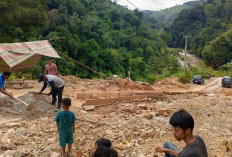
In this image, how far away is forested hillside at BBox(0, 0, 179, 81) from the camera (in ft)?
69.6

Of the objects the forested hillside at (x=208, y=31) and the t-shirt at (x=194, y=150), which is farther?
the forested hillside at (x=208, y=31)

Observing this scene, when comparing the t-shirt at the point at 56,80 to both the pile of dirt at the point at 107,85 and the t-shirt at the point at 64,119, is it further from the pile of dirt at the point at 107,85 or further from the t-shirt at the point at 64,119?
the pile of dirt at the point at 107,85

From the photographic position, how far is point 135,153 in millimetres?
4031

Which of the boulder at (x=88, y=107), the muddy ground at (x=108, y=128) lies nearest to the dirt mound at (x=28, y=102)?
the muddy ground at (x=108, y=128)

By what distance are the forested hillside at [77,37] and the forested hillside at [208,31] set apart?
1043 cm

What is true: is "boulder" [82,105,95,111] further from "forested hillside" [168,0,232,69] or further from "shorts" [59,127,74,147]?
"forested hillside" [168,0,232,69]

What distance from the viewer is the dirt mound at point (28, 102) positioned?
5.12 meters

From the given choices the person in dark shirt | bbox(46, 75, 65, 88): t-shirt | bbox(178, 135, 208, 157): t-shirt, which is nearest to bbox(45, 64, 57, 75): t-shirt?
bbox(46, 75, 65, 88): t-shirt

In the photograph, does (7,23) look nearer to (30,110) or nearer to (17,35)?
(17,35)

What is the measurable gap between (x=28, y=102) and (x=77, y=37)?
24.0m

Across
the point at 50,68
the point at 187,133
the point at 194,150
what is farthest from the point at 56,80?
the point at 194,150

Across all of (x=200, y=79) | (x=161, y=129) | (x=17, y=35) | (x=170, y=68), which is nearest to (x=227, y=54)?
(x=170, y=68)

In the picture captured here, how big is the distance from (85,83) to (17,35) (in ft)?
48.6

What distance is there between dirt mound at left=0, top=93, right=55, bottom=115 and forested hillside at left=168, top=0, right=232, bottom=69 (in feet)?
120
